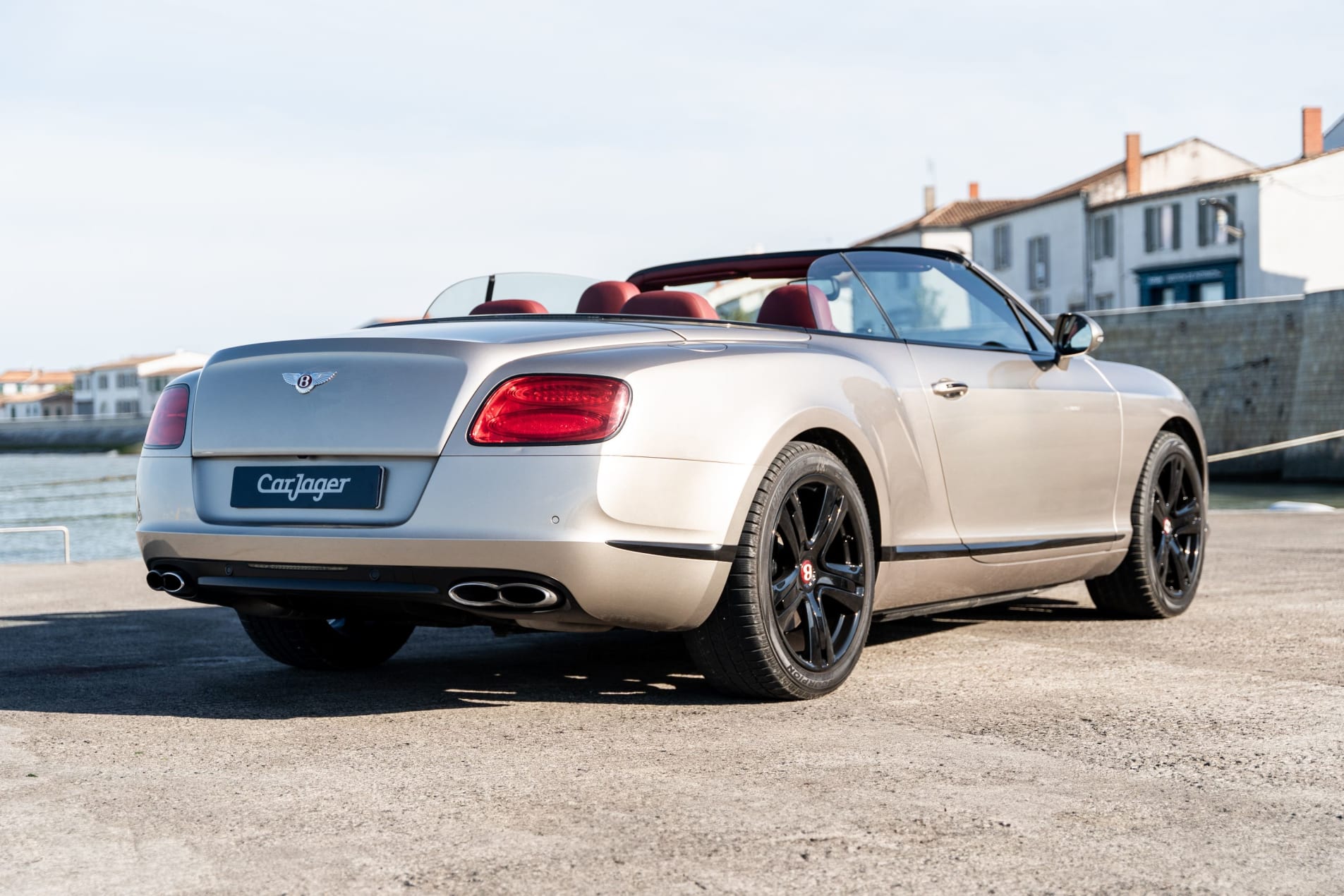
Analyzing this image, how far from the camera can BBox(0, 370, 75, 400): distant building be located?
583ft

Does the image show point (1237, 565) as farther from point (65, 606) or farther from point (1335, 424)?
point (1335, 424)

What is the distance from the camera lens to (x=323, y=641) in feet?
17.7

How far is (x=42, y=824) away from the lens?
10.4 ft

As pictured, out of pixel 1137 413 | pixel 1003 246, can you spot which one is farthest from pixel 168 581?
pixel 1003 246

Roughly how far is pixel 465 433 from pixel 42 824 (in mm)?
1387

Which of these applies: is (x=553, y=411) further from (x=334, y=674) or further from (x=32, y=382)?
(x=32, y=382)

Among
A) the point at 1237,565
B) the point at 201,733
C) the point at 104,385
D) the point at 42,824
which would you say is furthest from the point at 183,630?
the point at 104,385

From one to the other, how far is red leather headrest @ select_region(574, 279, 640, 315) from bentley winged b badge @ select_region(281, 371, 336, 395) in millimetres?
1714

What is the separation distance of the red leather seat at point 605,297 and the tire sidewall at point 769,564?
143 centimetres

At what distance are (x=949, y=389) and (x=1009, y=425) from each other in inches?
16.0

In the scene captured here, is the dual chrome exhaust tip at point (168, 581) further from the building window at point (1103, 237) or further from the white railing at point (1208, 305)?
the building window at point (1103, 237)

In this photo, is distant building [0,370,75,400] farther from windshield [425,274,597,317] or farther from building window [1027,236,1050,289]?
windshield [425,274,597,317]

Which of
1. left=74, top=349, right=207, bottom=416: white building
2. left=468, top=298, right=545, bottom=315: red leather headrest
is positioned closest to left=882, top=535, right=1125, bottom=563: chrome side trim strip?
left=468, top=298, right=545, bottom=315: red leather headrest

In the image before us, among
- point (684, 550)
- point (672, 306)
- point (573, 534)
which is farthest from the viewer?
point (672, 306)
